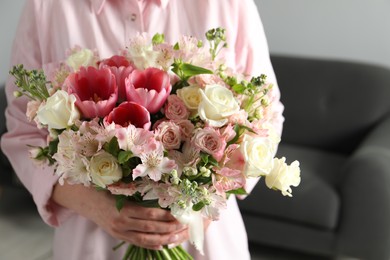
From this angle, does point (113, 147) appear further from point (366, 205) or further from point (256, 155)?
point (366, 205)

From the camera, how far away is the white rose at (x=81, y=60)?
88cm

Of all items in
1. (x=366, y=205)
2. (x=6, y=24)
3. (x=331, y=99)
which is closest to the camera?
(x=366, y=205)

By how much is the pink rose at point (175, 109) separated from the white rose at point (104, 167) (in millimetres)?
111

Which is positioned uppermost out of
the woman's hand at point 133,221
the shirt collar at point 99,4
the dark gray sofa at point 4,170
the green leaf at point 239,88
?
the shirt collar at point 99,4

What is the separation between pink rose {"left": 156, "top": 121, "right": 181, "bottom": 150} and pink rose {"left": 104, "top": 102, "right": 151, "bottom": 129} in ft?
0.07

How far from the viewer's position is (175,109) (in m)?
0.79

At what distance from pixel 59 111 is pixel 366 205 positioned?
192cm

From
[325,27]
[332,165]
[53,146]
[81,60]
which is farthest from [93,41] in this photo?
[325,27]

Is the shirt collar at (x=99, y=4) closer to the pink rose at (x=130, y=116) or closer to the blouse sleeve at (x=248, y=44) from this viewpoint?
the blouse sleeve at (x=248, y=44)

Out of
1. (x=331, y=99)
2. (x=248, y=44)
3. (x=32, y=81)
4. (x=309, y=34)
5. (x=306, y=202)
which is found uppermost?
(x=32, y=81)

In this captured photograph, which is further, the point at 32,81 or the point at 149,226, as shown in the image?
the point at 149,226

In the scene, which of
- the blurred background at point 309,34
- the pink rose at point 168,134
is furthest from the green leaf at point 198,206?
the blurred background at point 309,34

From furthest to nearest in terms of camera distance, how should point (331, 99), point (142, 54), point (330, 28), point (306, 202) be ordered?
1. point (330, 28)
2. point (331, 99)
3. point (306, 202)
4. point (142, 54)

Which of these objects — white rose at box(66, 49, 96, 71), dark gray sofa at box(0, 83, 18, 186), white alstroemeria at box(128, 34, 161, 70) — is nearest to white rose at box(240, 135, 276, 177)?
white alstroemeria at box(128, 34, 161, 70)
